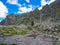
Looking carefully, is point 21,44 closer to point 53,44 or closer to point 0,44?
point 0,44

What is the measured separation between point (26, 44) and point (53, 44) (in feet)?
25.0

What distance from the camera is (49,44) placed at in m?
48.3

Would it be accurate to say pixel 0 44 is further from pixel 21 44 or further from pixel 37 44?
pixel 37 44

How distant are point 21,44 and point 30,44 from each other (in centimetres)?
258

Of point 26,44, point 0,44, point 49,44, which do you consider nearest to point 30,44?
point 26,44

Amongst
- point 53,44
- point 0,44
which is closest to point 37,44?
point 53,44

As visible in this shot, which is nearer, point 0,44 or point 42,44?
point 0,44

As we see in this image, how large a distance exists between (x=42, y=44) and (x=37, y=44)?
1504mm

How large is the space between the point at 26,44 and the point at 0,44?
738cm

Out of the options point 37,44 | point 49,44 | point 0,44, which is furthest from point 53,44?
point 0,44

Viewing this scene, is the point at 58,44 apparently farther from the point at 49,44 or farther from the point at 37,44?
the point at 37,44

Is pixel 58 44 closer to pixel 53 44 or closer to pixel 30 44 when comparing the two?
pixel 53 44

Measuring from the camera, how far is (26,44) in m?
48.1

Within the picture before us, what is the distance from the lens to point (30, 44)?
4800 centimetres
